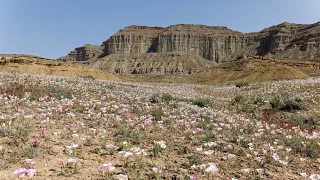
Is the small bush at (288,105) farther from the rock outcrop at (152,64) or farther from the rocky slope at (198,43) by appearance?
the rocky slope at (198,43)

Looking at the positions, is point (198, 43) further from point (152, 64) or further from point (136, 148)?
point (136, 148)

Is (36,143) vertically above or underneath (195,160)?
above

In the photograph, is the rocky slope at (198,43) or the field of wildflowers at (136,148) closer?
the field of wildflowers at (136,148)

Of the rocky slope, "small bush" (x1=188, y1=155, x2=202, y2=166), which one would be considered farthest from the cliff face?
"small bush" (x1=188, y1=155, x2=202, y2=166)

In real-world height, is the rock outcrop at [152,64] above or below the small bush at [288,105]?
above

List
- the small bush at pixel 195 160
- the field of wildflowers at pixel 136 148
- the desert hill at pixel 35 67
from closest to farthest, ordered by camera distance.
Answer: the field of wildflowers at pixel 136 148 < the small bush at pixel 195 160 < the desert hill at pixel 35 67

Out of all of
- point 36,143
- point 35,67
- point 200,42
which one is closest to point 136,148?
point 36,143

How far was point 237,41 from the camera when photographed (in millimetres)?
191500

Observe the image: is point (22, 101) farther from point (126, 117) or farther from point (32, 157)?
point (32, 157)

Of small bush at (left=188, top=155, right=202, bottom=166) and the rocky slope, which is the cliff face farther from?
small bush at (left=188, top=155, right=202, bottom=166)

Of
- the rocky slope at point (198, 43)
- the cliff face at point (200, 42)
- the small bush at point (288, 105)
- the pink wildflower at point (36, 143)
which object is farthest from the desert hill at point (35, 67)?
the cliff face at point (200, 42)

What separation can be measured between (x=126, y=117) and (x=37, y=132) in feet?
10.00

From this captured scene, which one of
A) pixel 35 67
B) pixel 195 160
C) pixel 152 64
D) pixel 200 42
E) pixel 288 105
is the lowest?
pixel 288 105

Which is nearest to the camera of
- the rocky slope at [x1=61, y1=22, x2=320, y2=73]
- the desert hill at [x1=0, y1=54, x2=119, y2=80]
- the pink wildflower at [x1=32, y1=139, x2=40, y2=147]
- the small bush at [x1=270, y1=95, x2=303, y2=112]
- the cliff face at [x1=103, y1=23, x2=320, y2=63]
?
the pink wildflower at [x1=32, y1=139, x2=40, y2=147]
